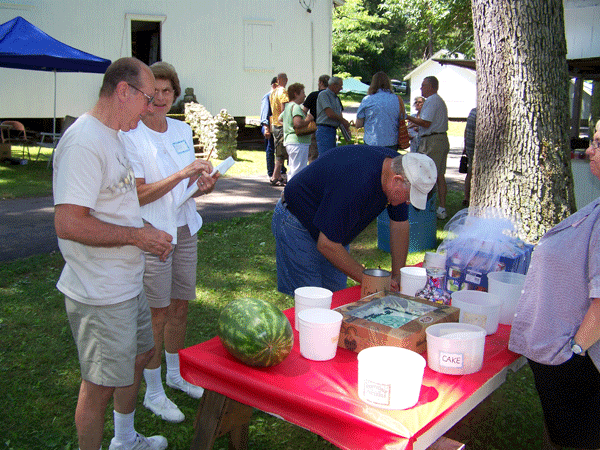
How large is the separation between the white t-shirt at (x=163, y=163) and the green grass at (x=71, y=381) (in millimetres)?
1203

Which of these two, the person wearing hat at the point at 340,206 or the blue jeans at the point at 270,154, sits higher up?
the blue jeans at the point at 270,154

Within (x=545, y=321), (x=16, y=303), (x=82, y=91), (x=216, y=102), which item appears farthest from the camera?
(x=216, y=102)

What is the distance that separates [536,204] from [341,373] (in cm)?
435

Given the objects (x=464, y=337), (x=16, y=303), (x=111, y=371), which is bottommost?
(x=16, y=303)

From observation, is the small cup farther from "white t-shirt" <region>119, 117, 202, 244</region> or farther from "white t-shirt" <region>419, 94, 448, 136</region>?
"white t-shirt" <region>419, 94, 448, 136</region>

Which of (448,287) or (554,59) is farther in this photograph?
(554,59)

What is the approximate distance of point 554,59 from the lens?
554cm

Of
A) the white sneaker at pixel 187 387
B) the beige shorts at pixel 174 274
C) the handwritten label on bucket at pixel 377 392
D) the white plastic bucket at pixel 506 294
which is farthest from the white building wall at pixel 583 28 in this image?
the handwritten label on bucket at pixel 377 392

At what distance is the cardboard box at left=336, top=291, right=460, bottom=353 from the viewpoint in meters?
2.09

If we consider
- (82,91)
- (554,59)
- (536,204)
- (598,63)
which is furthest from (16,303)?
(82,91)

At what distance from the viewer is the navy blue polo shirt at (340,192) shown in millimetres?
2807

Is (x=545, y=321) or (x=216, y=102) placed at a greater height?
(x=216, y=102)

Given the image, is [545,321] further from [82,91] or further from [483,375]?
[82,91]

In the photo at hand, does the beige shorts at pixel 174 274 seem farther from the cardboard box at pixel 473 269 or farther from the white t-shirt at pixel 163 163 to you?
the cardboard box at pixel 473 269
